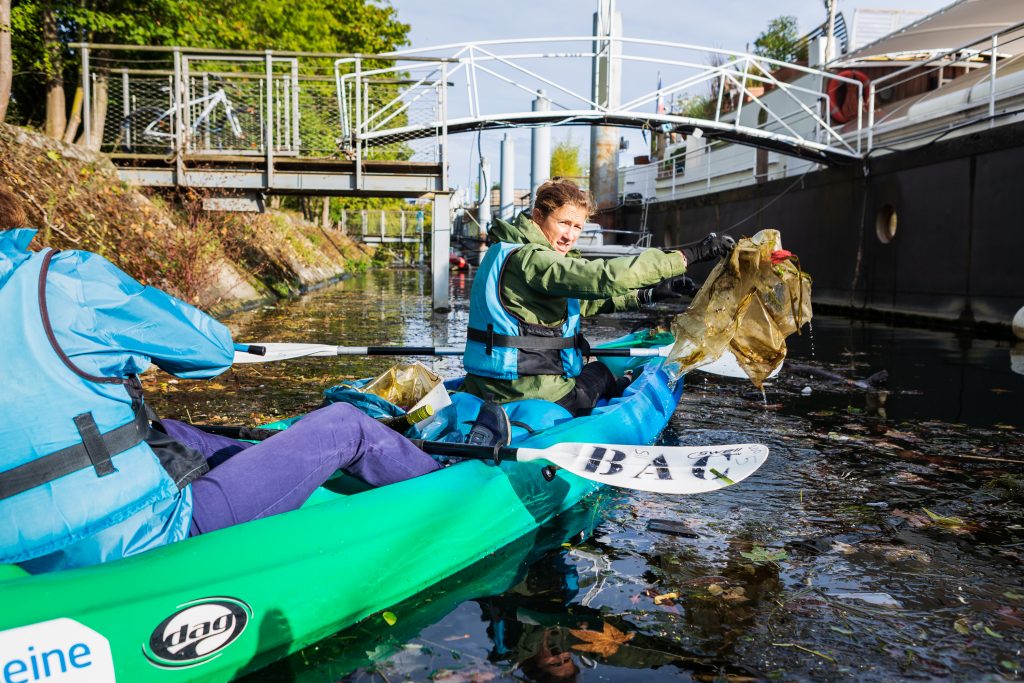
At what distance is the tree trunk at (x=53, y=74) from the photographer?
44.6ft

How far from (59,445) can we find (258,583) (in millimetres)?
784

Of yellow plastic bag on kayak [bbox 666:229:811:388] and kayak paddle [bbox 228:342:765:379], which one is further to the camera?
kayak paddle [bbox 228:342:765:379]

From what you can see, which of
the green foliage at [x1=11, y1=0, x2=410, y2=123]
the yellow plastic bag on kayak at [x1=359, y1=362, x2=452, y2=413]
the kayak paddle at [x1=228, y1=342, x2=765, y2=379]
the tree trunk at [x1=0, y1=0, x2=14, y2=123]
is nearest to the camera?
the yellow plastic bag on kayak at [x1=359, y1=362, x2=452, y2=413]

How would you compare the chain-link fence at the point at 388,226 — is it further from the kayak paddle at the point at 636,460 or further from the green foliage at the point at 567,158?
the kayak paddle at the point at 636,460

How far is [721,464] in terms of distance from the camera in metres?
4.03

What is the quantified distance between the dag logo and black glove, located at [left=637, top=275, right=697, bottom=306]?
124 inches

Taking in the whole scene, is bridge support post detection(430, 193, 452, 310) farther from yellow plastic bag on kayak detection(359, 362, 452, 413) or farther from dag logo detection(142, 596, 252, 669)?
dag logo detection(142, 596, 252, 669)

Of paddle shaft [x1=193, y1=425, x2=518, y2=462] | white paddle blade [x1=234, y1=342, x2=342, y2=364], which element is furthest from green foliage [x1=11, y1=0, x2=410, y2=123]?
paddle shaft [x1=193, y1=425, x2=518, y2=462]

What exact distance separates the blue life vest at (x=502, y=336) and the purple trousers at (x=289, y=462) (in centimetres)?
97

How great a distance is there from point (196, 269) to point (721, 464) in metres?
9.90

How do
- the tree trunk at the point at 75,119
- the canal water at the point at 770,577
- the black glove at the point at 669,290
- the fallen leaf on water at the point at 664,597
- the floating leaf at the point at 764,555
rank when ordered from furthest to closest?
the tree trunk at the point at 75,119
the black glove at the point at 669,290
the floating leaf at the point at 764,555
the fallen leaf on water at the point at 664,597
the canal water at the point at 770,577

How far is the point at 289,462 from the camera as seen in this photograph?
3.05 meters

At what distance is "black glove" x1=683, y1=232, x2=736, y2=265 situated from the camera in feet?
14.8

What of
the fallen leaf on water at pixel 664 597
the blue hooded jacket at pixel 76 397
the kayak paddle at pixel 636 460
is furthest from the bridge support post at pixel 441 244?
the blue hooded jacket at pixel 76 397
